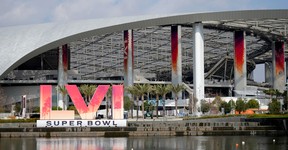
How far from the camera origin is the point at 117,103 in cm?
5462

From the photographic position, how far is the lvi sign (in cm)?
5256

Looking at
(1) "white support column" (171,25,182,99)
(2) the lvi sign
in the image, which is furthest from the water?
(1) "white support column" (171,25,182,99)

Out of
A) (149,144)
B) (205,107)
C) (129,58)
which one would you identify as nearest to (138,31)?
(129,58)

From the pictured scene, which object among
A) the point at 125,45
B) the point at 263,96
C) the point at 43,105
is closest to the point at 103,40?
the point at 125,45

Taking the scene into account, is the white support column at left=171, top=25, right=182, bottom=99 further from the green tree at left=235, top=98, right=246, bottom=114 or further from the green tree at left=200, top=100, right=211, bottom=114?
the green tree at left=235, top=98, right=246, bottom=114

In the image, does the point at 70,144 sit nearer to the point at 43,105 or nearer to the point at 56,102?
the point at 43,105

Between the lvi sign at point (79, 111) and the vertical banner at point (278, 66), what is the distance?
51660 mm

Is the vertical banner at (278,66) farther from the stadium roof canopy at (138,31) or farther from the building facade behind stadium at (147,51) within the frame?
the stadium roof canopy at (138,31)

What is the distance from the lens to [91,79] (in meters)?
109

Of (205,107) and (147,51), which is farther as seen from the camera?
(147,51)

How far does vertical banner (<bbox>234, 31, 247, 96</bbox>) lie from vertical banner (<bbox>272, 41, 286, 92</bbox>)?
9.50 meters

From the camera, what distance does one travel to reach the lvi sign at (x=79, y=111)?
52562mm

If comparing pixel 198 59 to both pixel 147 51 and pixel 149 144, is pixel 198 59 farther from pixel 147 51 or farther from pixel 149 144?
pixel 149 144

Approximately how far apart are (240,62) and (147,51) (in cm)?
2262
